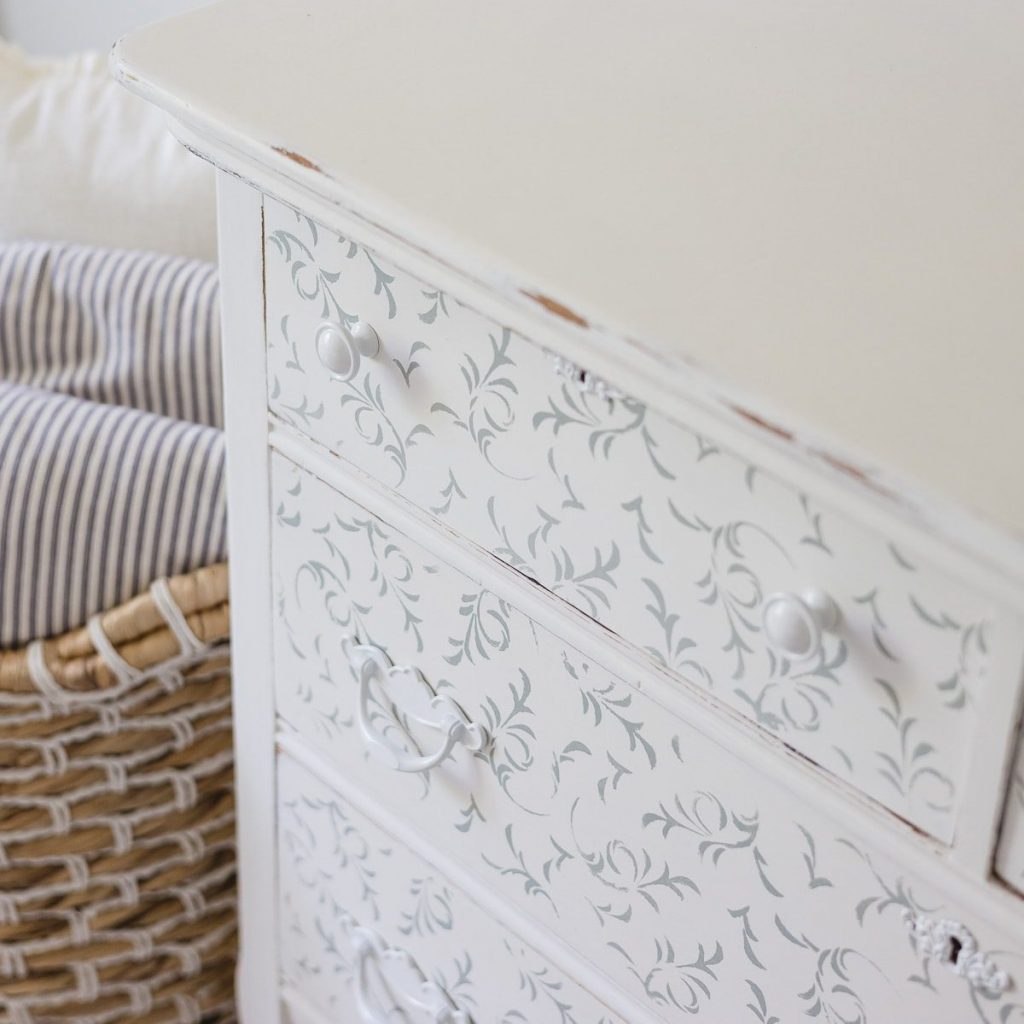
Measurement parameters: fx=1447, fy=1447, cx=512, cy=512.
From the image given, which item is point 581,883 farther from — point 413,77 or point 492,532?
point 413,77

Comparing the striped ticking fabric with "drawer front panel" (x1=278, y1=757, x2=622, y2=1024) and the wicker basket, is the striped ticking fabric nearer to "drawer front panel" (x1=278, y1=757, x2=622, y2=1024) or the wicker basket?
the wicker basket

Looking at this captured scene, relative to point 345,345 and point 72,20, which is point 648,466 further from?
point 72,20

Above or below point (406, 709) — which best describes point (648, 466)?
above

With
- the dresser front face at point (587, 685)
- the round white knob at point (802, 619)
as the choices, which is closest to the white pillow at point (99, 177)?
the dresser front face at point (587, 685)

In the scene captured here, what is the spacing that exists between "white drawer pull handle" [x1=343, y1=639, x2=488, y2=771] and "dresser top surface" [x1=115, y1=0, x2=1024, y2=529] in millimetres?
254

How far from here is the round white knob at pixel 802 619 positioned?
1.64 ft

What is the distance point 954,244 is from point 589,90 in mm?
178

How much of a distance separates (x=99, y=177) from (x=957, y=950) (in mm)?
905

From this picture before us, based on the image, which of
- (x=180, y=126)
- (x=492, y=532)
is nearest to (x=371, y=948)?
(x=492, y=532)

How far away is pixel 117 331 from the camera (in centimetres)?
107

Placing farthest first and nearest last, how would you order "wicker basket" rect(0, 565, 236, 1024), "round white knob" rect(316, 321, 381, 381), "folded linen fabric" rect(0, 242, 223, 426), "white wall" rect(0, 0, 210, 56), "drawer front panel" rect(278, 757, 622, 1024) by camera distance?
"white wall" rect(0, 0, 210, 56), "folded linen fabric" rect(0, 242, 223, 426), "wicker basket" rect(0, 565, 236, 1024), "drawer front panel" rect(278, 757, 622, 1024), "round white knob" rect(316, 321, 381, 381)

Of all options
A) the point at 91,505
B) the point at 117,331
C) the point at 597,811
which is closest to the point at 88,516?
the point at 91,505

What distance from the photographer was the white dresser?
482mm

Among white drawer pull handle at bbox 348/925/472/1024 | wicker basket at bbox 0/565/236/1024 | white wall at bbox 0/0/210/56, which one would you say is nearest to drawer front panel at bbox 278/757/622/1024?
white drawer pull handle at bbox 348/925/472/1024
